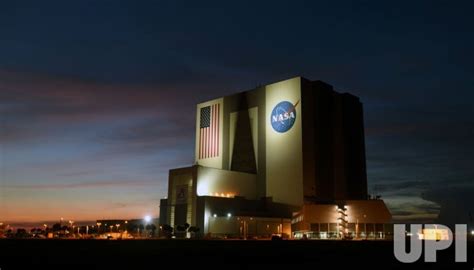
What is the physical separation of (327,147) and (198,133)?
116ft

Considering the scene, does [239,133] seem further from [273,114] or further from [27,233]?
[27,233]

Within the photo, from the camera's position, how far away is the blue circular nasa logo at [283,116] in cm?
9806

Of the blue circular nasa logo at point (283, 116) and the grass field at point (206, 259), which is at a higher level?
the blue circular nasa logo at point (283, 116)

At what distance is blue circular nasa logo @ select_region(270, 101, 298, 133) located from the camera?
98.1 m

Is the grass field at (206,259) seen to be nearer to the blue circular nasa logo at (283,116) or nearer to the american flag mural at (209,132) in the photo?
the blue circular nasa logo at (283,116)

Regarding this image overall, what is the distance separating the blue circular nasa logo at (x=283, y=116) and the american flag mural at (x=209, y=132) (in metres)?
18.6

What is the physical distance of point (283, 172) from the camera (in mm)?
96938

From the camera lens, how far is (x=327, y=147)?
335 feet

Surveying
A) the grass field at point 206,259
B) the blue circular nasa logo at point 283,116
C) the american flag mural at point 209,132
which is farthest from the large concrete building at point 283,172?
the grass field at point 206,259

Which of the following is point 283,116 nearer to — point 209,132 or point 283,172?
point 283,172

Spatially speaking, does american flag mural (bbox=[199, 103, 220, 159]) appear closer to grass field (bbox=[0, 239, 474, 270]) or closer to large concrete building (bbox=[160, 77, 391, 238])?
large concrete building (bbox=[160, 77, 391, 238])

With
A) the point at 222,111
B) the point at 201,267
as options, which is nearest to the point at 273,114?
the point at 222,111

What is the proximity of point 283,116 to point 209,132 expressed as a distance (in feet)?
79.2

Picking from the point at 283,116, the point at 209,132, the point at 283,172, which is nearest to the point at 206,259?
the point at 283,172
